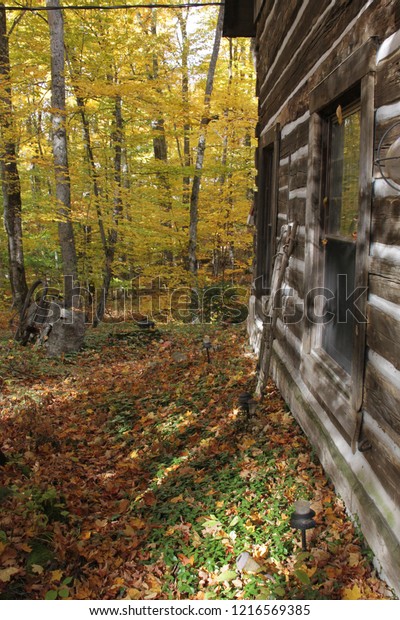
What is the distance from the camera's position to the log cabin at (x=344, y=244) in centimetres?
287

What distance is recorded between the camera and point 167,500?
14.4 feet

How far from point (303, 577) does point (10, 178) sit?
13194 millimetres

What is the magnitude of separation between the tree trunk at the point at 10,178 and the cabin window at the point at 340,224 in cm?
1015

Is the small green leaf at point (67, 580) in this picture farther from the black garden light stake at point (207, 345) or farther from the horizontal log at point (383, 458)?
the black garden light stake at point (207, 345)

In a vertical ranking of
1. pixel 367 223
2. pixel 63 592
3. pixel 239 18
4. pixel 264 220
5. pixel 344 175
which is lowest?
pixel 63 592

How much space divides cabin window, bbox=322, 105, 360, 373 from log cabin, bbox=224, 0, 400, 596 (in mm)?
16

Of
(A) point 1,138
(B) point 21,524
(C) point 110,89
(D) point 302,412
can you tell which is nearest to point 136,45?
(C) point 110,89

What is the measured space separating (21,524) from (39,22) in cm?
1549

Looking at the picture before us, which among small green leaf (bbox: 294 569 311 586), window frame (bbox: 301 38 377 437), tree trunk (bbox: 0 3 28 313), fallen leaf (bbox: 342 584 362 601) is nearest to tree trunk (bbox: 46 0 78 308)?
tree trunk (bbox: 0 3 28 313)

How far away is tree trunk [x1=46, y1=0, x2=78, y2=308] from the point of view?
1044 cm

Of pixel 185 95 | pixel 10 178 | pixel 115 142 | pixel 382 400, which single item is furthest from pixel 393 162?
pixel 115 142

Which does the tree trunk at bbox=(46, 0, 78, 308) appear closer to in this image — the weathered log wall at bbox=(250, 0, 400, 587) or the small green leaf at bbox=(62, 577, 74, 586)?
the weathered log wall at bbox=(250, 0, 400, 587)

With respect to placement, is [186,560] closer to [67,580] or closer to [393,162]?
[67,580]

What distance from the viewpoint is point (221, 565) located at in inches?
134
